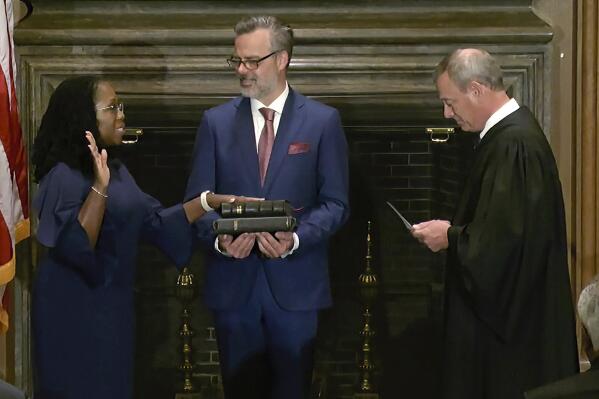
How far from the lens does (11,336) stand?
19.5 ft

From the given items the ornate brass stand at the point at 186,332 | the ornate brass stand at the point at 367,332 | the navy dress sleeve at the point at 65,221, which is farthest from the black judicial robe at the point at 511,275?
the ornate brass stand at the point at 186,332

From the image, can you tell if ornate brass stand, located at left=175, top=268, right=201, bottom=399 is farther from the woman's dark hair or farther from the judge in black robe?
the judge in black robe

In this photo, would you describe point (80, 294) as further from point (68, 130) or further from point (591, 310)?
point (591, 310)

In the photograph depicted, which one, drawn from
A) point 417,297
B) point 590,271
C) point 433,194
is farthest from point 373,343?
point 590,271

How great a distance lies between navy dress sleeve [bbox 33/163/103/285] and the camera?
4656 mm

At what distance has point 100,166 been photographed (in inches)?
184

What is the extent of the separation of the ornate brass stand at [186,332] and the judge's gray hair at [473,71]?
1867 millimetres

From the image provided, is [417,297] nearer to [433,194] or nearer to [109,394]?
[433,194]

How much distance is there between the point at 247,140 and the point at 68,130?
66 centimetres

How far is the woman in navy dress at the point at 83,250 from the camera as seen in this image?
4688mm

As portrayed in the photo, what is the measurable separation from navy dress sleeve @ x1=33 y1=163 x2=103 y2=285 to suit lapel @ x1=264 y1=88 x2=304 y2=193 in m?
0.67

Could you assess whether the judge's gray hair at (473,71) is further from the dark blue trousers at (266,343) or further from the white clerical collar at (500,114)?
the dark blue trousers at (266,343)

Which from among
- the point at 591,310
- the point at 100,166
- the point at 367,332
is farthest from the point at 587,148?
the point at 591,310

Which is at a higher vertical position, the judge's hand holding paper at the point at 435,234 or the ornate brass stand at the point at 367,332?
the judge's hand holding paper at the point at 435,234
